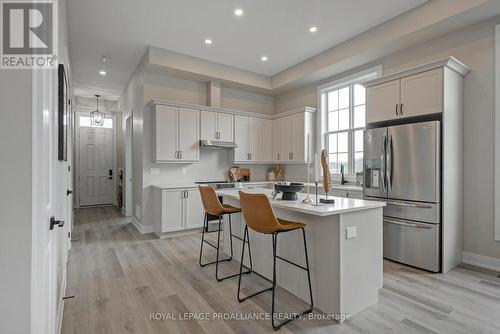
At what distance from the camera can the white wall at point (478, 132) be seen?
3.09 meters

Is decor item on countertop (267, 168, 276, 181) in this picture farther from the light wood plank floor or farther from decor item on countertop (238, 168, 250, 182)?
the light wood plank floor

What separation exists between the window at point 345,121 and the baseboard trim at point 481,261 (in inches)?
73.2

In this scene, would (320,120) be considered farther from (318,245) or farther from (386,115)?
(318,245)

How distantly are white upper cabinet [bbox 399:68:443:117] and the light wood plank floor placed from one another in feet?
6.39

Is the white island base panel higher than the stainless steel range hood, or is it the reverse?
the stainless steel range hood

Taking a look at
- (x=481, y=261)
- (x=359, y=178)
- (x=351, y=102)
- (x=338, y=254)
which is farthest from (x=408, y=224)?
(x=351, y=102)

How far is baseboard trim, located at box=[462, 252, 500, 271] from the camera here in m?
3.00

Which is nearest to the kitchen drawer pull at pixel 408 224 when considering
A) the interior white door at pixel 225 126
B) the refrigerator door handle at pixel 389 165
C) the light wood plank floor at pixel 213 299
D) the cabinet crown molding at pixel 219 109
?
the refrigerator door handle at pixel 389 165

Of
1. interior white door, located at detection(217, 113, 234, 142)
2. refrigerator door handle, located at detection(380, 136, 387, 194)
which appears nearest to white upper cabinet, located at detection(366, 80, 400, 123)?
refrigerator door handle, located at detection(380, 136, 387, 194)

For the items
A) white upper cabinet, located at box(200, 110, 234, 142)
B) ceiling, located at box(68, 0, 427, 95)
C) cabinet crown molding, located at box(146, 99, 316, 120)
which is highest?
ceiling, located at box(68, 0, 427, 95)

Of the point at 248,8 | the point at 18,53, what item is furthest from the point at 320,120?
the point at 18,53

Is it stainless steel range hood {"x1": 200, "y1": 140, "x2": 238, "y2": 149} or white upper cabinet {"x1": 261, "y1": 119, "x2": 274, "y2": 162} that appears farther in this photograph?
white upper cabinet {"x1": 261, "y1": 119, "x2": 274, "y2": 162}

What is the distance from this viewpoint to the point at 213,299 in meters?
2.40

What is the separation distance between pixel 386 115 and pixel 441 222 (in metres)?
1.50
